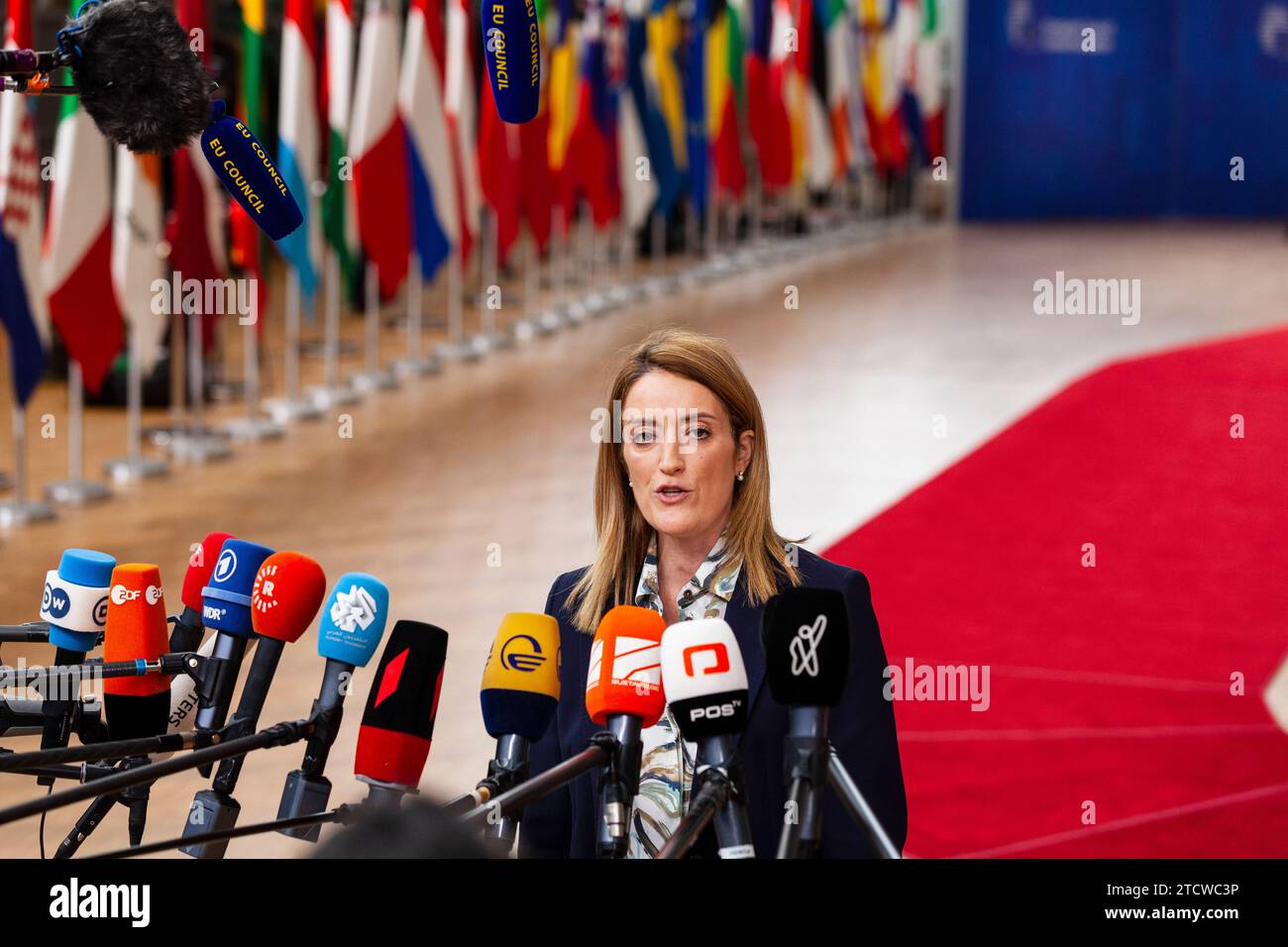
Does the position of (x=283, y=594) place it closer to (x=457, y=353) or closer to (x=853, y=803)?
(x=853, y=803)

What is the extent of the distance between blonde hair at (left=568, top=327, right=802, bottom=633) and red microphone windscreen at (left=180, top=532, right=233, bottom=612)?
47cm

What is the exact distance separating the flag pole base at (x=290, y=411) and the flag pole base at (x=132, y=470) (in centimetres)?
141

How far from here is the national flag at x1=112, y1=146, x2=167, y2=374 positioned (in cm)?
779

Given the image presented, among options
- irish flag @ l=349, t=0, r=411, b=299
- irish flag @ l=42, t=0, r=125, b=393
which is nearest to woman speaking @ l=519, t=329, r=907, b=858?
irish flag @ l=42, t=0, r=125, b=393

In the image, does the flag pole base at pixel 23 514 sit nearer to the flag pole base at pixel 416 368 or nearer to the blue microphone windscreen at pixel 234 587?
the flag pole base at pixel 416 368

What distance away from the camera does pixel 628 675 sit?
1732mm

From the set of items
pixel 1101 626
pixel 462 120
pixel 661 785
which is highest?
pixel 462 120

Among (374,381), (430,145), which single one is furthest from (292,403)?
(430,145)

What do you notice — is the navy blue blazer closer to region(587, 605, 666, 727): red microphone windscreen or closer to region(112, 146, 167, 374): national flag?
region(587, 605, 666, 727): red microphone windscreen

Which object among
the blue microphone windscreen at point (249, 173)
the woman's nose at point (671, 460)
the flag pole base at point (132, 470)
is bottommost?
the flag pole base at point (132, 470)

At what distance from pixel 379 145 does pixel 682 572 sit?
744 cm

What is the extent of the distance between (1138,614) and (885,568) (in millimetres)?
961

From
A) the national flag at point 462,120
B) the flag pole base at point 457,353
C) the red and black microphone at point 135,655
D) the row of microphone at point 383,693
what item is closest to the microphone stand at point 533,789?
the row of microphone at point 383,693

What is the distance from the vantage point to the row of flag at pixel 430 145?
24.7ft
